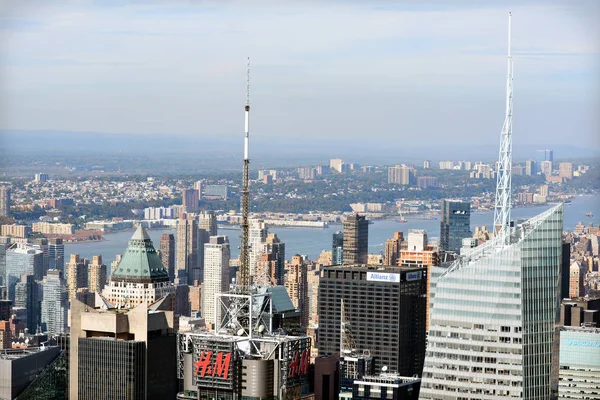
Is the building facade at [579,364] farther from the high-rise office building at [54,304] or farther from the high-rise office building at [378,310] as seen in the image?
the high-rise office building at [54,304]

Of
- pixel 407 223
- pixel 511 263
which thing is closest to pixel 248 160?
pixel 511 263

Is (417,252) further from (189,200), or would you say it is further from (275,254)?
(189,200)

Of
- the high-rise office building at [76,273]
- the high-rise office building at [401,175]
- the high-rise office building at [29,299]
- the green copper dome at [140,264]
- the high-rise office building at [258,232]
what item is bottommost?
the high-rise office building at [29,299]

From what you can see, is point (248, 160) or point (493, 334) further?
point (248, 160)

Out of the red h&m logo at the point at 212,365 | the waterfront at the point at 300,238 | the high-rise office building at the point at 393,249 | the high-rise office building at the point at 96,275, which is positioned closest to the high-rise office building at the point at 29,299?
the high-rise office building at the point at 96,275

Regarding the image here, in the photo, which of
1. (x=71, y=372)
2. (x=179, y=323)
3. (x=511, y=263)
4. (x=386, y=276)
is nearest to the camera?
(x=511, y=263)

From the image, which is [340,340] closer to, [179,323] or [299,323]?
[299,323]
